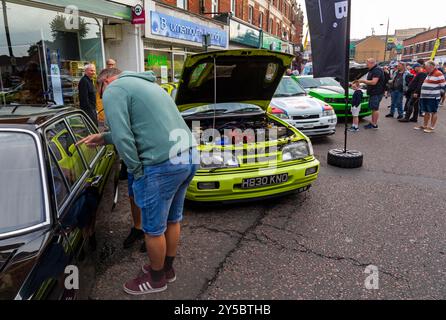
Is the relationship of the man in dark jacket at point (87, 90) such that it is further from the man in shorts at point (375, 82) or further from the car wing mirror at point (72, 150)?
the man in shorts at point (375, 82)

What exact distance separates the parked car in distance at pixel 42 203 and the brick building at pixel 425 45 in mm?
58933

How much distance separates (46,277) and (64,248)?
8.8 inches

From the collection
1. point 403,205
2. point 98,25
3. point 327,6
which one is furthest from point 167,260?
point 98,25

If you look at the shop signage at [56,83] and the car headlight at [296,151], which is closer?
the car headlight at [296,151]

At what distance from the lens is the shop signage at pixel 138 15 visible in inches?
400

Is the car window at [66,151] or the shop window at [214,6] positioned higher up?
the shop window at [214,6]

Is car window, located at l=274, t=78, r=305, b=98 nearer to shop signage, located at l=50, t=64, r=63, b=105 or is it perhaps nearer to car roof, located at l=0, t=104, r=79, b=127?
shop signage, located at l=50, t=64, r=63, b=105

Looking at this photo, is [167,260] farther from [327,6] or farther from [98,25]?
[98,25]

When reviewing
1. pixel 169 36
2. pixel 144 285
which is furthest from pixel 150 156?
pixel 169 36

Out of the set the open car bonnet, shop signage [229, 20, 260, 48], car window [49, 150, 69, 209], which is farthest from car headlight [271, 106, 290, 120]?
shop signage [229, 20, 260, 48]

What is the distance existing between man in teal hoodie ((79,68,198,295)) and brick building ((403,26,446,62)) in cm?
5859

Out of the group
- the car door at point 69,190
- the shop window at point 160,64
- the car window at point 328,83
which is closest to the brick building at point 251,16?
the shop window at point 160,64

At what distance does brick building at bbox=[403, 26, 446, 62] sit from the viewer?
168 feet

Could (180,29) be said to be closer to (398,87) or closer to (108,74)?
(398,87)
